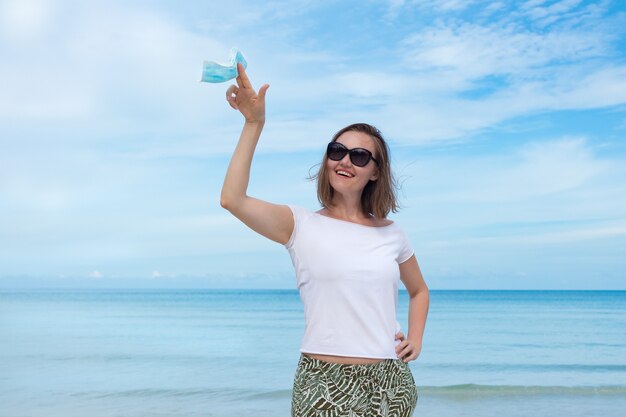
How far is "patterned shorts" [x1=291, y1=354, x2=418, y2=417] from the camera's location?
2.85 meters

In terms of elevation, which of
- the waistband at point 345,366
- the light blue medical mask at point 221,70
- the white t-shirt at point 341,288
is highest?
the light blue medical mask at point 221,70

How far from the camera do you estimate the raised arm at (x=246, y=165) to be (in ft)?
8.73

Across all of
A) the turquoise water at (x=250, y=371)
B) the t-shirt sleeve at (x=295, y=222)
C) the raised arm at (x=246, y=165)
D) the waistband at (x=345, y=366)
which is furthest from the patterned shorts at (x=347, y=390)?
the turquoise water at (x=250, y=371)

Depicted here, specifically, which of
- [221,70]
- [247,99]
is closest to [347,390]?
[247,99]

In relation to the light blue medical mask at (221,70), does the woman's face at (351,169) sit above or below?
below

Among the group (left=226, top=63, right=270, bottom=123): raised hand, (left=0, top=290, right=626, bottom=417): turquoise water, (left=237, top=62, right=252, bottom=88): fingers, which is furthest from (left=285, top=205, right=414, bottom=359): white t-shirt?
(left=0, top=290, right=626, bottom=417): turquoise water

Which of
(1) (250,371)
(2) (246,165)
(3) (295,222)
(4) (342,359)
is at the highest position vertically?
(2) (246,165)

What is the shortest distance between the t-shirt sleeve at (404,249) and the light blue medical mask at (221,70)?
39.7 inches

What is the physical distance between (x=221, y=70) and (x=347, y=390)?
3.97 ft

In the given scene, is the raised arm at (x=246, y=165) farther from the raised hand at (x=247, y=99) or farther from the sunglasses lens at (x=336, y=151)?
the sunglasses lens at (x=336, y=151)

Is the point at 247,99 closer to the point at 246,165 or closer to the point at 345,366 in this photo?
the point at 246,165

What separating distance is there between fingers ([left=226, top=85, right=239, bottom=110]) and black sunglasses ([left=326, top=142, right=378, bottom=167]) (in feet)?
1.57

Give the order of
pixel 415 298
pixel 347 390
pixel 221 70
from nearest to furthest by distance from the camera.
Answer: pixel 221 70, pixel 347 390, pixel 415 298

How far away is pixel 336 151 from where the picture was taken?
3076 millimetres
